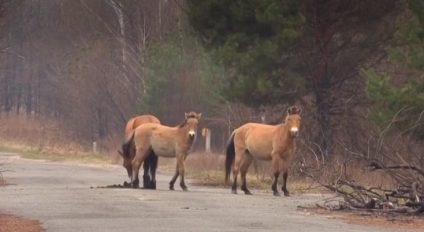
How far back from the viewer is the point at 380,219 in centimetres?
1930

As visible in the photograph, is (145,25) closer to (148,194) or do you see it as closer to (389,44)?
(389,44)

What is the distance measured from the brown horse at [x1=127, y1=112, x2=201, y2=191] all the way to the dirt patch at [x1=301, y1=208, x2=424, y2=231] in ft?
24.3

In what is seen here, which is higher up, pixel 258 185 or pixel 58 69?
pixel 58 69

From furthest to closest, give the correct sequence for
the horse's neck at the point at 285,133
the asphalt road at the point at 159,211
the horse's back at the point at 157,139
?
the horse's back at the point at 157,139, the horse's neck at the point at 285,133, the asphalt road at the point at 159,211

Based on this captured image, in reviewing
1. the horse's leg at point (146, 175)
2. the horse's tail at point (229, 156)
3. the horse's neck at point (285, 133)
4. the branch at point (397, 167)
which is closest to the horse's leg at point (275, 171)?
the horse's neck at point (285, 133)

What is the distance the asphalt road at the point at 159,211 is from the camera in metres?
17.5

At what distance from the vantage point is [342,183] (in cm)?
2203

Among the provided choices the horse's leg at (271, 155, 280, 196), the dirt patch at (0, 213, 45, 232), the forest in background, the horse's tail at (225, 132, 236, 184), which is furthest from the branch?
the horse's tail at (225, 132, 236, 184)

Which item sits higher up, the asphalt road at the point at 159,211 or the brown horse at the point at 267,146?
the brown horse at the point at 267,146

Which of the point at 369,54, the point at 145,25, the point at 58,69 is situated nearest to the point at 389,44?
the point at 369,54

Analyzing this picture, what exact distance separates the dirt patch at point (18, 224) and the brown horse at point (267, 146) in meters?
8.54

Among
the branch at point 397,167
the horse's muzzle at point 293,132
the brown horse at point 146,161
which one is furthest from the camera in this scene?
the brown horse at point 146,161

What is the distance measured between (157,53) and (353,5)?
17882 millimetres

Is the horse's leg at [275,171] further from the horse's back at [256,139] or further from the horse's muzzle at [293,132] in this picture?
the horse's muzzle at [293,132]
